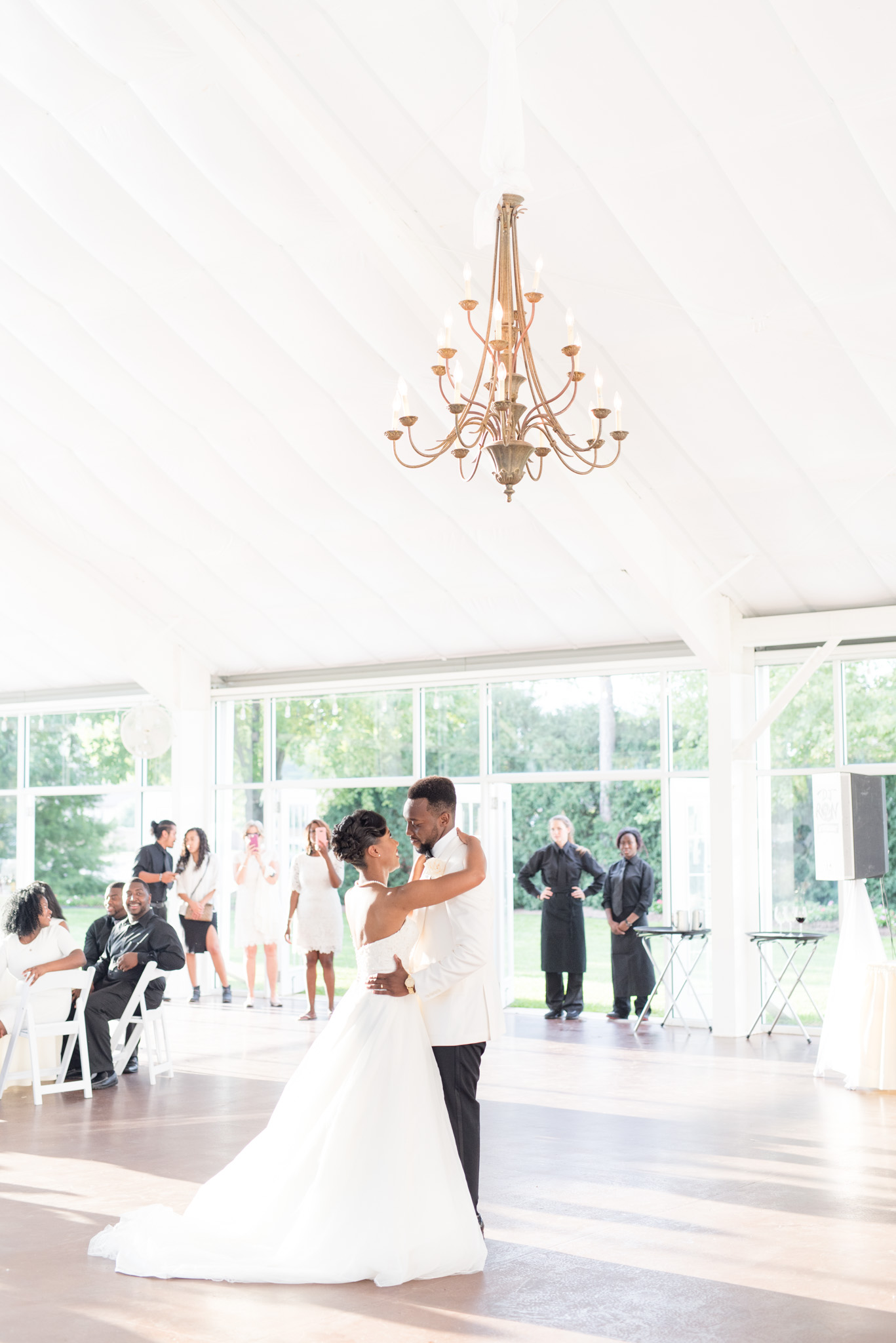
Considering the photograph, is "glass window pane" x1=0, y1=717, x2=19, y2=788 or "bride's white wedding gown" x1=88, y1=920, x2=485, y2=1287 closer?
"bride's white wedding gown" x1=88, y1=920, x2=485, y2=1287

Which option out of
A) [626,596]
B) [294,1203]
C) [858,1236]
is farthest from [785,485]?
[294,1203]

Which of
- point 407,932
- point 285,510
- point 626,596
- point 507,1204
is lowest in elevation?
point 507,1204

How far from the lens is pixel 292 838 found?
12797 mm

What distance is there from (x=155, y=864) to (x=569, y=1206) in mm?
6318

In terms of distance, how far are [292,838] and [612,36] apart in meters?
8.49

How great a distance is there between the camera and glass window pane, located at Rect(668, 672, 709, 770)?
1079 centimetres

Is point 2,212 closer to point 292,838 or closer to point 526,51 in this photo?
point 526,51

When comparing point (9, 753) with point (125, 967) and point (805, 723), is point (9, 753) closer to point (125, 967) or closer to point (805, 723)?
point (125, 967)

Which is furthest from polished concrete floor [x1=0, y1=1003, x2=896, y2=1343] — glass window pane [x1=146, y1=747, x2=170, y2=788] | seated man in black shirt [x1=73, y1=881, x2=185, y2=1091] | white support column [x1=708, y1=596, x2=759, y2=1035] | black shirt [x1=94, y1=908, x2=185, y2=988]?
glass window pane [x1=146, y1=747, x2=170, y2=788]

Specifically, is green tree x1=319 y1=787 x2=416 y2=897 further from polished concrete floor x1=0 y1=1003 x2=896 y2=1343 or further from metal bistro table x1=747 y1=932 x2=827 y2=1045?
polished concrete floor x1=0 y1=1003 x2=896 y2=1343

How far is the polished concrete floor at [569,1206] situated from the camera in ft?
12.8

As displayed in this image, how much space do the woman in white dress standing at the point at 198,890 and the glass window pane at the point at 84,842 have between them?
243 centimetres

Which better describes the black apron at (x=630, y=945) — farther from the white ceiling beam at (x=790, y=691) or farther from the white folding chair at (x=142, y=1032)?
the white folding chair at (x=142, y=1032)

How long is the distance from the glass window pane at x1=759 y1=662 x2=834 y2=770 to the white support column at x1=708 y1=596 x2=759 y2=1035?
0.22 m
